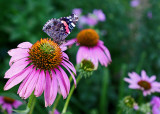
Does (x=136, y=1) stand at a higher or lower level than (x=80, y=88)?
higher

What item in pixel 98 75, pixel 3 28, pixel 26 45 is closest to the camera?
pixel 26 45

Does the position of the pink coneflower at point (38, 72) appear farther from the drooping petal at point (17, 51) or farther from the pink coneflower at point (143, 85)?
the pink coneflower at point (143, 85)

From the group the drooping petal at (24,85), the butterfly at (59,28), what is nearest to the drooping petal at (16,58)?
the drooping petal at (24,85)

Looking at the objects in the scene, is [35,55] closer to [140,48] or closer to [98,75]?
[98,75]

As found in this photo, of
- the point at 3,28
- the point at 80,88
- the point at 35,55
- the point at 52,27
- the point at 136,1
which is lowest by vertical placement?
the point at 35,55

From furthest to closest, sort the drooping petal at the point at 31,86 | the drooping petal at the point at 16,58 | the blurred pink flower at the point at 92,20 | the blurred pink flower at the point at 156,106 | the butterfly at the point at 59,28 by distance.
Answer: the blurred pink flower at the point at 92,20
the blurred pink flower at the point at 156,106
the butterfly at the point at 59,28
the drooping petal at the point at 16,58
the drooping petal at the point at 31,86

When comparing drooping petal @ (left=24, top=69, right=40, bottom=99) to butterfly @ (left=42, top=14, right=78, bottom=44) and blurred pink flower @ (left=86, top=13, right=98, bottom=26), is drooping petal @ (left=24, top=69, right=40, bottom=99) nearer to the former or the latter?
butterfly @ (left=42, top=14, right=78, bottom=44)

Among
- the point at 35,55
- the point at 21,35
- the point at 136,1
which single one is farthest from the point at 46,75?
the point at 136,1
